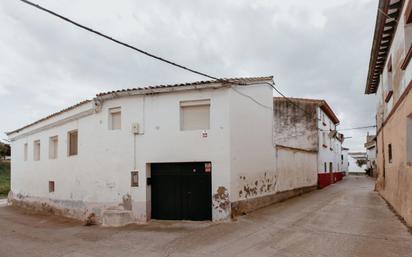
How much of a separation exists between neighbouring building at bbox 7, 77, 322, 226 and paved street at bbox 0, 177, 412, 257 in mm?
790

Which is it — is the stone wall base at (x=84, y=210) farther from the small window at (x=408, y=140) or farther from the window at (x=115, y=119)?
the small window at (x=408, y=140)

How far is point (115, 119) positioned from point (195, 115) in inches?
130

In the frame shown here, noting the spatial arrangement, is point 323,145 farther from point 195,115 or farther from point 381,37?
point 195,115

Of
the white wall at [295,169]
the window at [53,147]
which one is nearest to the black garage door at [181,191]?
the white wall at [295,169]

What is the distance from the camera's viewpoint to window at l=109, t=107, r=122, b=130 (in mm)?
12484

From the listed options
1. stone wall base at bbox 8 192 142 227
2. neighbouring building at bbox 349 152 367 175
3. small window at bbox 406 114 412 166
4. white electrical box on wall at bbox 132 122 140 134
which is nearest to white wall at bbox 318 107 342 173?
small window at bbox 406 114 412 166

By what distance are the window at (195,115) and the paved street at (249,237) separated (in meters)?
3.24

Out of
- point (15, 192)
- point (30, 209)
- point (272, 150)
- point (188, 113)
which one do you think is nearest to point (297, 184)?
point (272, 150)

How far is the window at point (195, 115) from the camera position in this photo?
37.2 ft

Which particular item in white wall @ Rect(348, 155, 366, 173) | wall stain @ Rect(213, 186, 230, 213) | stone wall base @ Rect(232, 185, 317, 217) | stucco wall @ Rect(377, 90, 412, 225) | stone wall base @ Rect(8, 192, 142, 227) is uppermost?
stucco wall @ Rect(377, 90, 412, 225)

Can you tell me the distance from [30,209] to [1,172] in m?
28.3

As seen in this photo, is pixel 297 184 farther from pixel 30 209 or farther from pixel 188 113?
pixel 30 209

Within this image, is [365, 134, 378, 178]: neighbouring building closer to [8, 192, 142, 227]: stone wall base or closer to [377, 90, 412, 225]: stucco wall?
[377, 90, 412, 225]: stucco wall

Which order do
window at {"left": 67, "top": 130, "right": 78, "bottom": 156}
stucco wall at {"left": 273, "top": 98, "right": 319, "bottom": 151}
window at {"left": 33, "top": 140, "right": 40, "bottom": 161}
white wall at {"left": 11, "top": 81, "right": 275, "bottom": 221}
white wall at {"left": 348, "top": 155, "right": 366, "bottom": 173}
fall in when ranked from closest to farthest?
1. white wall at {"left": 11, "top": 81, "right": 275, "bottom": 221}
2. window at {"left": 67, "top": 130, "right": 78, "bottom": 156}
3. window at {"left": 33, "top": 140, "right": 40, "bottom": 161}
4. stucco wall at {"left": 273, "top": 98, "right": 319, "bottom": 151}
5. white wall at {"left": 348, "top": 155, "right": 366, "bottom": 173}
